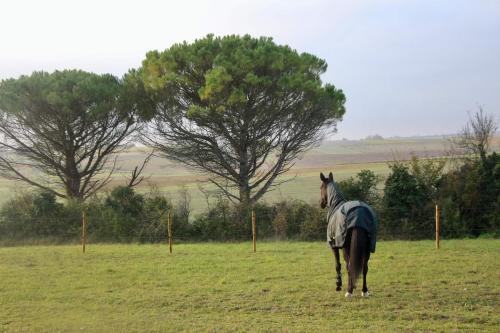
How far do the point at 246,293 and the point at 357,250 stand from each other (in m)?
2.01

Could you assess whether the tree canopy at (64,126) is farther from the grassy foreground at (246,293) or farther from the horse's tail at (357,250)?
the horse's tail at (357,250)

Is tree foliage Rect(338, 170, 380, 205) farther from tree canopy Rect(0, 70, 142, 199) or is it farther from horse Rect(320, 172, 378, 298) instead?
horse Rect(320, 172, 378, 298)

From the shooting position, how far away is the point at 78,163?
23.3m

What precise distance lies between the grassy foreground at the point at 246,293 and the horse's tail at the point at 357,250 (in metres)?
0.49

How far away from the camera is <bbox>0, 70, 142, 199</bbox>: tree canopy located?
21.9m

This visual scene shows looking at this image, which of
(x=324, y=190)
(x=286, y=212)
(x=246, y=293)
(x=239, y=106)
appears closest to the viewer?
(x=246, y=293)

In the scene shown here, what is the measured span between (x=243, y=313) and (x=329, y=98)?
611 inches

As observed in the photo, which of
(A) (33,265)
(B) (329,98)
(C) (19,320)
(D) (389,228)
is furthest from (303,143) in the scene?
(C) (19,320)

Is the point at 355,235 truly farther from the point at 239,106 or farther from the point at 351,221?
the point at 239,106

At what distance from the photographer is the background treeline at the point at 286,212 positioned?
18.4 metres

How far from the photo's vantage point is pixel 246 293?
9.20m

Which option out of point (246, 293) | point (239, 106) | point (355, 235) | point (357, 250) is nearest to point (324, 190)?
point (355, 235)

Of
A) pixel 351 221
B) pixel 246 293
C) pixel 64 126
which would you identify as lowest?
pixel 246 293

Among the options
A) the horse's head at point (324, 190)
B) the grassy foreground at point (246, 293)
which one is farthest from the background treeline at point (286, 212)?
the horse's head at point (324, 190)
